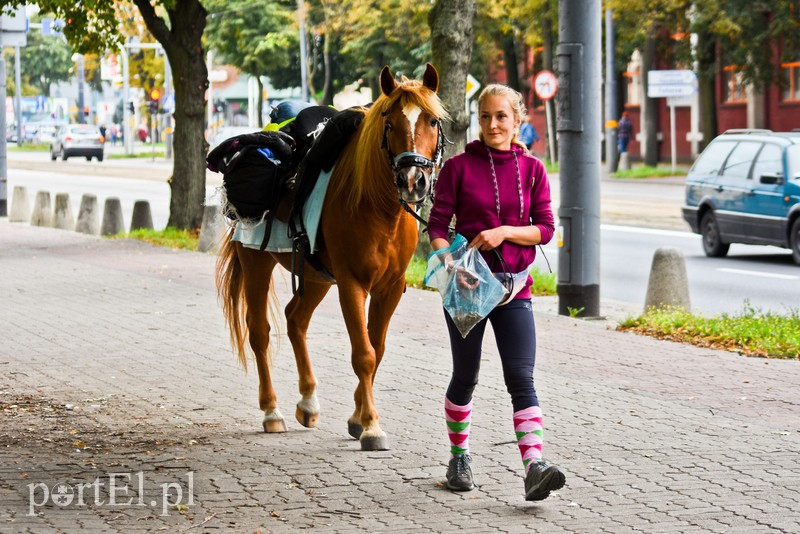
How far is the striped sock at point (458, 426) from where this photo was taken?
21.1 ft

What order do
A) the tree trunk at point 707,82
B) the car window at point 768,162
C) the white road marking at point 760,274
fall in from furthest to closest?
the tree trunk at point 707,82 < the car window at point 768,162 < the white road marking at point 760,274

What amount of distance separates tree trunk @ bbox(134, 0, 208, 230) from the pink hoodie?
610 inches

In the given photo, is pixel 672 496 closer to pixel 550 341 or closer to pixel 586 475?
pixel 586 475

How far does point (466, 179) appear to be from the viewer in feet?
20.3

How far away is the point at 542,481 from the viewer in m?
5.96

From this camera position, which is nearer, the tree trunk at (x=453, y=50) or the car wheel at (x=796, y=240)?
the tree trunk at (x=453, y=50)

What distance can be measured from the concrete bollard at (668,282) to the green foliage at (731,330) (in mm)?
381

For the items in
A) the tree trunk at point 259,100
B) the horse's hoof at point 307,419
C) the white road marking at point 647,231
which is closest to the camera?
the horse's hoof at point 307,419

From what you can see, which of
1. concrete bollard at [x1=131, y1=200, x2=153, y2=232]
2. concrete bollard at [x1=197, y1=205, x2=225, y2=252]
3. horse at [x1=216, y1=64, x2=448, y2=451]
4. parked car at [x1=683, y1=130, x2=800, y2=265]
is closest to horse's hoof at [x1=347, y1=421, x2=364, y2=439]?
horse at [x1=216, y1=64, x2=448, y2=451]

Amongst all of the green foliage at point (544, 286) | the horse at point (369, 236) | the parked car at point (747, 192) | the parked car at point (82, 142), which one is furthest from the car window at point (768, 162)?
the parked car at point (82, 142)

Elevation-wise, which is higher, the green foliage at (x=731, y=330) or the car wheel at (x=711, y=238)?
the car wheel at (x=711, y=238)

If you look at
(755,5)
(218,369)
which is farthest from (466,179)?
(755,5)

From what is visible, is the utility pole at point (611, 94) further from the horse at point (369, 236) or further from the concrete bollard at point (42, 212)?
the horse at point (369, 236)

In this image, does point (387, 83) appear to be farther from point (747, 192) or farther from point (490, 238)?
point (747, 192)
